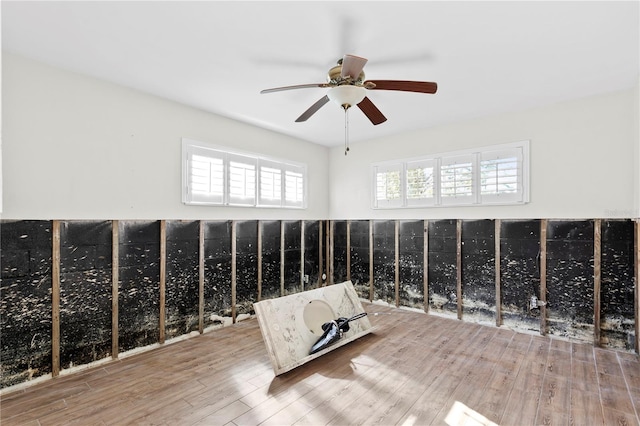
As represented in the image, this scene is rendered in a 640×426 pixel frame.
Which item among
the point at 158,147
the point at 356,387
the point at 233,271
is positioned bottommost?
the point at 356,387

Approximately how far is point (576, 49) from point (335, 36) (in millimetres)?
2035

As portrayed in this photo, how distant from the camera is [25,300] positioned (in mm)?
2695

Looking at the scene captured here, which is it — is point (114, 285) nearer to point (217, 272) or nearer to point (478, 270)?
point (217, 272)

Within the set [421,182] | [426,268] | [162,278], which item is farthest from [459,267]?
[162,278]

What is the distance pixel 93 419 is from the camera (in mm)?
2221

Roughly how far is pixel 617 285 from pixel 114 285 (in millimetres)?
5402

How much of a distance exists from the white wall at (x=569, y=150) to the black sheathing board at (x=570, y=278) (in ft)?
0.69

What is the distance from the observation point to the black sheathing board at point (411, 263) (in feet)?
15.8

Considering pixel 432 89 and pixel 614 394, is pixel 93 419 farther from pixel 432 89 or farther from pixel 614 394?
pixel 614 394

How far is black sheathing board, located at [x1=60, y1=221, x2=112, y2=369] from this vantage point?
2918 millimetres

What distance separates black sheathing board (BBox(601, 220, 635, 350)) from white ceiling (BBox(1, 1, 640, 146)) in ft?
5.25

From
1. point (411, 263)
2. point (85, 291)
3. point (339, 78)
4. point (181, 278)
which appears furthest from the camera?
point (411, 263)

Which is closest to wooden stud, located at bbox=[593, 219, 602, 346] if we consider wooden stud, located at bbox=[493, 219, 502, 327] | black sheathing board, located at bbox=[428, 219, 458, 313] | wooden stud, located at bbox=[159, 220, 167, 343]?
wooden stud, located at bbox=[493, 219, 502, 327]

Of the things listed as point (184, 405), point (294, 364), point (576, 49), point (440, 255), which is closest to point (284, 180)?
point (440, 255)
